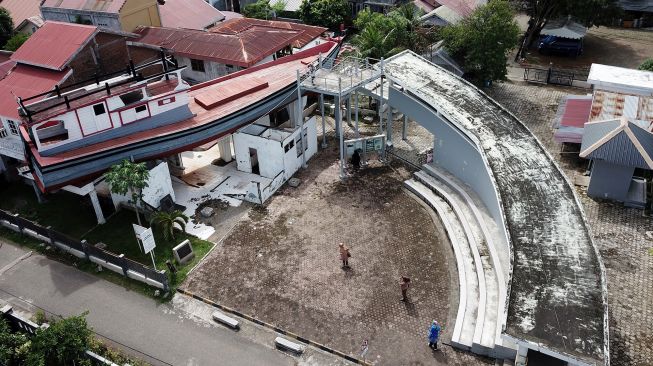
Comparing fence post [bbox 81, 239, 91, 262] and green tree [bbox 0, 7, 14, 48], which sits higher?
green tree [bbox 0, 7, 14, 48]

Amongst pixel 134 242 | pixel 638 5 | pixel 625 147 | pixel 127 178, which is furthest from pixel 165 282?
pixel 638 5

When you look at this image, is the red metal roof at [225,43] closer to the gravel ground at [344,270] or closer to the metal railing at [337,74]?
the metal railing at [337,74]

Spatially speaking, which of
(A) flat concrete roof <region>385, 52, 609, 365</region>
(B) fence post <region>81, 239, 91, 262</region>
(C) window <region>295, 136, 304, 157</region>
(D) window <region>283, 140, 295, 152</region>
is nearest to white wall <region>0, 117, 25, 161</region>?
(B) fence post <region>81, 239, 91, 262</region>

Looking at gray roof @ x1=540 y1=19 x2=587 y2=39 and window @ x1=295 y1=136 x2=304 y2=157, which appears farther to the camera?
gray roof @ x1=540 y1=19 x2=587 y2=39

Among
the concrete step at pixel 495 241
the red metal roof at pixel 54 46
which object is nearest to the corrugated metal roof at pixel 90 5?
the red metal roof at pixel 54 46

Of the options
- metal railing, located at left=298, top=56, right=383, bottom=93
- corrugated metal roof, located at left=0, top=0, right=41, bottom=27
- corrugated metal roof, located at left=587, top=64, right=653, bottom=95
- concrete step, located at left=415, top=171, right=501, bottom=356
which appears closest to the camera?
concrete step, located at left=415, top=171, right=501, bottom=356

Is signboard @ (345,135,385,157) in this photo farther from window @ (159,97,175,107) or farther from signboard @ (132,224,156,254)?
signboard @ (132,224,156,254)

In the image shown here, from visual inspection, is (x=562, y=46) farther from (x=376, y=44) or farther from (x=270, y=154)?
(x=270, y=154)

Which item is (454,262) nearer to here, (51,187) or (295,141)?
(295,141)
